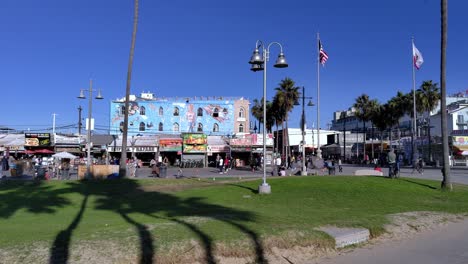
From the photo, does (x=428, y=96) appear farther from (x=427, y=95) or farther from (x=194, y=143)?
(x=194, y=143)

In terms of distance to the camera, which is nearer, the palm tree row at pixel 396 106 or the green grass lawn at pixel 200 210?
the green grass lawn at pixel 200 210

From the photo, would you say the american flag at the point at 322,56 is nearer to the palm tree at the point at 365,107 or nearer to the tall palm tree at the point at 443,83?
the tall palm tree at the point at 443,83

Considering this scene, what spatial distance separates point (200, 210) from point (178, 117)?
54008 mm

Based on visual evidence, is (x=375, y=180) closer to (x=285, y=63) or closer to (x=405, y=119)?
(x=285, y=63)

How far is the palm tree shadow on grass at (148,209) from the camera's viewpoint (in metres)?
7.70

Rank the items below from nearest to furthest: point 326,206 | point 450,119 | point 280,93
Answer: point 326,206 < point 280,93 < point 450,119

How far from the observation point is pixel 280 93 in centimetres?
5872

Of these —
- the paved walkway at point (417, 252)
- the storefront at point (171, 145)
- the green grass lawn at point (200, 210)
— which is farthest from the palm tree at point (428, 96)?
the paved walkway at point (417, 252)

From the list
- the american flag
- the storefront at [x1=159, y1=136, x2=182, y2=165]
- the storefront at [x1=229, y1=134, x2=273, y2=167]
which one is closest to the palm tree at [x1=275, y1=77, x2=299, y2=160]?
the storefront at [x1=229, y1=134, x2=273, y2=167]

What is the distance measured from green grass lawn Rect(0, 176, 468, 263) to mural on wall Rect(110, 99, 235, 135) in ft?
140

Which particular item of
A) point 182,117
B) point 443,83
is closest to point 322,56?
point 443,83

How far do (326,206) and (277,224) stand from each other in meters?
5.68

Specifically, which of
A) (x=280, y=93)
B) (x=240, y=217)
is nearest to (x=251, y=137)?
(x=280, y=93)

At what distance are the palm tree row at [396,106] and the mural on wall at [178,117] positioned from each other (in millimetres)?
23815
